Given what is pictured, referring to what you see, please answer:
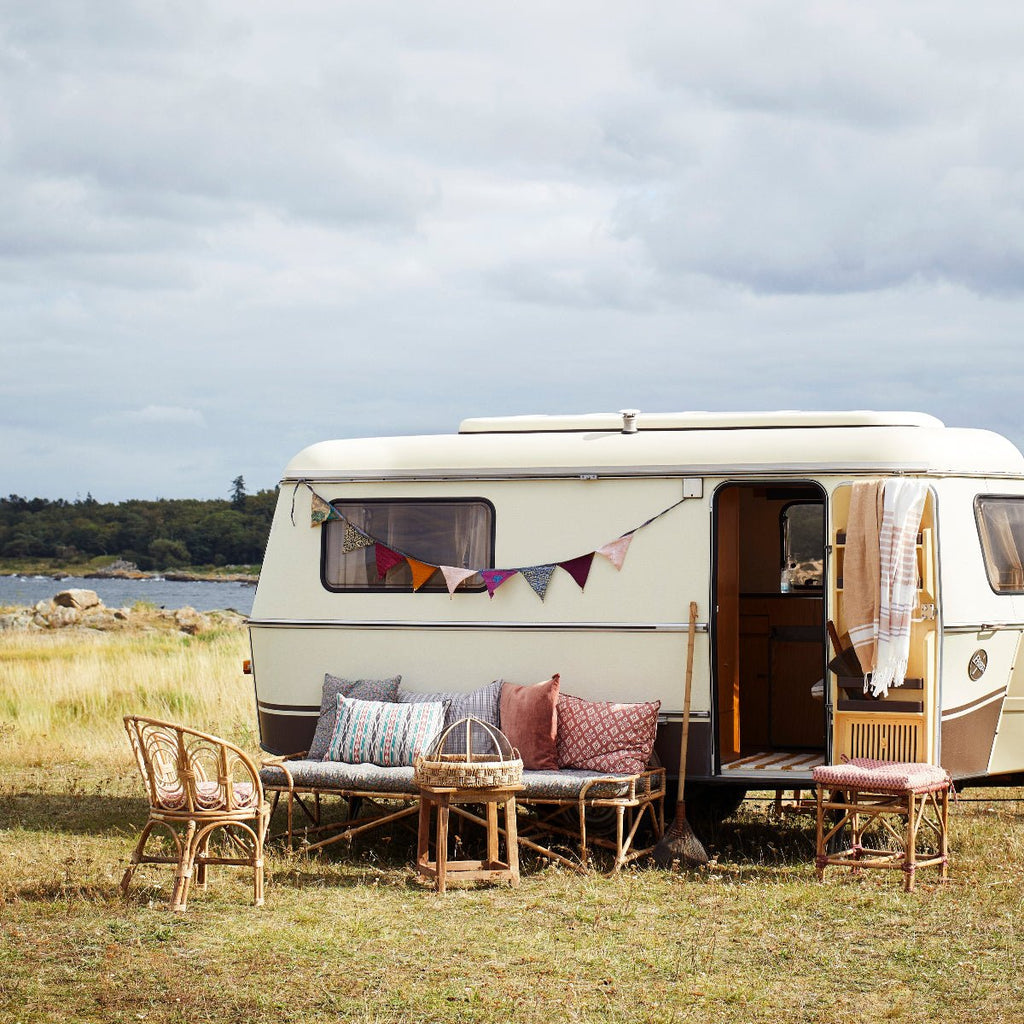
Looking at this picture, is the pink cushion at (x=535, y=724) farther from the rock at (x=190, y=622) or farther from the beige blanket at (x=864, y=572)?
the rock at (x=190, y=622)

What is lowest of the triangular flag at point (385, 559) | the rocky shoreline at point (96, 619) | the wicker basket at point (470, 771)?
the rocky shoreline at point (96, 619)

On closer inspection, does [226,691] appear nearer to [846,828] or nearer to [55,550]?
[846,828]

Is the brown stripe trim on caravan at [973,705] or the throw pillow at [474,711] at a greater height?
the brown stripe trim on caravan at [973,705]

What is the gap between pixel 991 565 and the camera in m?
7.95

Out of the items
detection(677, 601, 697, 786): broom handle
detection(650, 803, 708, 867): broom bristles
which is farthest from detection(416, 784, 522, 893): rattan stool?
detection(677, 601, 697, 786): broom handle

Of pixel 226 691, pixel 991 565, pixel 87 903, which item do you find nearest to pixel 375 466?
pixel 87 903

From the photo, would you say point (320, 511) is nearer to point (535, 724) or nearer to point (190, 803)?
point (535, 724)

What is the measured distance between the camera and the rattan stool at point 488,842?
7.11 metres

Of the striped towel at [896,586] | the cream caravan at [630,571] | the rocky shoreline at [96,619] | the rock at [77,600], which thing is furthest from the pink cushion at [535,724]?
the rock at [77,600]

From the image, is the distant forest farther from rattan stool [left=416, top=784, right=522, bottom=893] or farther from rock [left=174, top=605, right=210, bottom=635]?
rattan stool [left=416, top=784, right=522, bottom=893]

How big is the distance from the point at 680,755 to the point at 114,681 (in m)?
9.26

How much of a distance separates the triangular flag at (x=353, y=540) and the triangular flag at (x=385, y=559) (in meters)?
0.09

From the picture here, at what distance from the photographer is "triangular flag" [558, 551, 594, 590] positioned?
8125 millimetres

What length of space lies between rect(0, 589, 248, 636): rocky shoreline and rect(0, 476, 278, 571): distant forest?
2.80m
